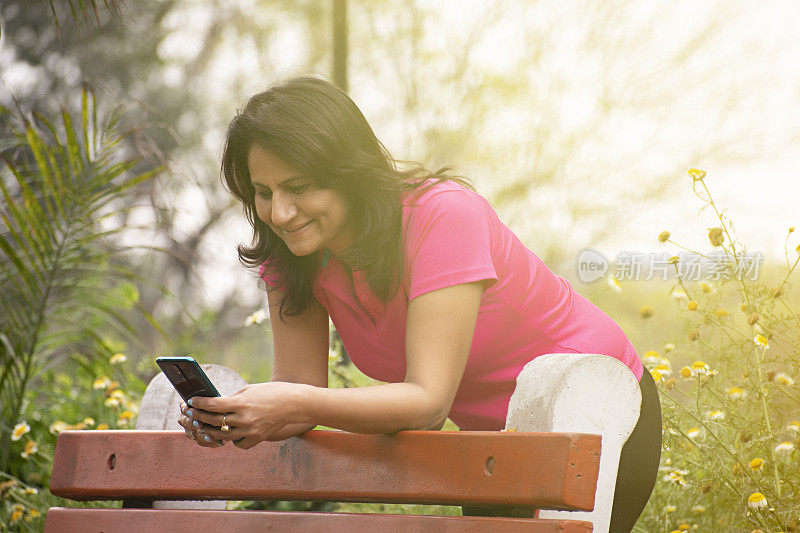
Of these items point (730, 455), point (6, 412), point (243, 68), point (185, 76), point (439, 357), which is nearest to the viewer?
point (439, 357)

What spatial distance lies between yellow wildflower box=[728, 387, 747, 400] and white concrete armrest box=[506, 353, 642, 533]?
3.47ft

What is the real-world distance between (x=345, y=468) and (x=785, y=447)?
1319mm

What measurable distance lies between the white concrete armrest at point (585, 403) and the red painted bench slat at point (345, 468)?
15cm

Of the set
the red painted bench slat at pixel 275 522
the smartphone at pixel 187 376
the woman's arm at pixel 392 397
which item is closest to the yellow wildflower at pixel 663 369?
the woman's arm at pixel 392 397

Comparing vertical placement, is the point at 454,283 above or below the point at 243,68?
below

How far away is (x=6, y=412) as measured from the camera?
378 centimetres

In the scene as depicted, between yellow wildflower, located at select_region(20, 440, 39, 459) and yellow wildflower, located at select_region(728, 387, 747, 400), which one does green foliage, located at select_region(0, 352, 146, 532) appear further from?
yellow wildflower, located at select_region(728, 387, 747, 400)

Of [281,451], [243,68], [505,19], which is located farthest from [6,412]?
[243,68]

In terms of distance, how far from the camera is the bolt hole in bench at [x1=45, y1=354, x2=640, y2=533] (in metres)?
1.39

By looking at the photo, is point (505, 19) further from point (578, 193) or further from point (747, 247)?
point (747, 247)

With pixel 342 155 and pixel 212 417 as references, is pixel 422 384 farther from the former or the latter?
pixel 342 155

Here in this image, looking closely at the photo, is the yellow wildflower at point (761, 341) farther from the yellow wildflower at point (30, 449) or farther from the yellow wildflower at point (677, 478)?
the yellow wildflower at point (30, 449)

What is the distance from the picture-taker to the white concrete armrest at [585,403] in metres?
1.52

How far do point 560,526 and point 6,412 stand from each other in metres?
3.14
